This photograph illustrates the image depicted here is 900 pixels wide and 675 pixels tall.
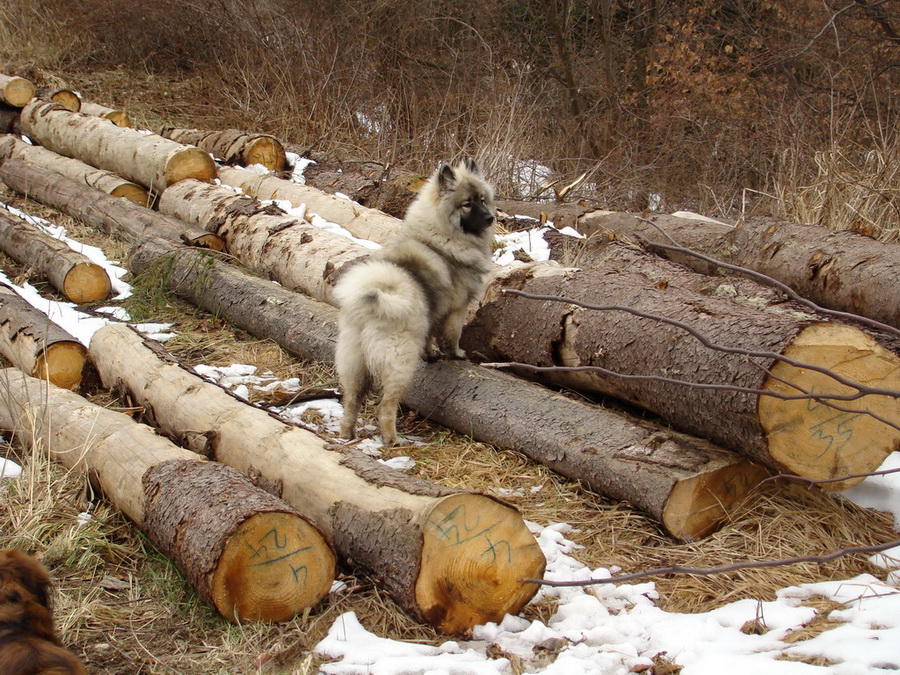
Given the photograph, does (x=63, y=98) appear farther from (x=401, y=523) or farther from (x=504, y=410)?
(x=401, y=523)

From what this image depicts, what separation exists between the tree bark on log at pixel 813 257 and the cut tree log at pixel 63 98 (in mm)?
8530

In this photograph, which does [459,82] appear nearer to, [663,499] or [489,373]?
[489,373]

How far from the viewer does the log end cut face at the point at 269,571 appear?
282 centimetres

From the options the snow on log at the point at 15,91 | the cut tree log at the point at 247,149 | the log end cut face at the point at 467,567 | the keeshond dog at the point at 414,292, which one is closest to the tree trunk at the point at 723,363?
the keeshond dog at the point at 414,292

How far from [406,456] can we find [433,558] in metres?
1.58

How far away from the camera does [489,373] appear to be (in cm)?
480

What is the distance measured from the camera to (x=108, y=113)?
1035cm

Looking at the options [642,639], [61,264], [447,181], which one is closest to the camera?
[642,639]

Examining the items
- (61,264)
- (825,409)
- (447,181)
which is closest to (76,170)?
(61,264)

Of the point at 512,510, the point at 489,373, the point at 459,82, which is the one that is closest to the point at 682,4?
the point at 459,82

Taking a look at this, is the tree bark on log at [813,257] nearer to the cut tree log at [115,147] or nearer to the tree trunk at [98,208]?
the tree trunk at [98,208]

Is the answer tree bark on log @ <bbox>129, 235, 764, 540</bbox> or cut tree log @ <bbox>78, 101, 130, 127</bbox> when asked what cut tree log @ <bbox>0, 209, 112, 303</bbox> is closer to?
tree bark on log @ <bbox>129, 235, 764, 540</bbox>

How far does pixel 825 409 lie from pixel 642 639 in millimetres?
1342

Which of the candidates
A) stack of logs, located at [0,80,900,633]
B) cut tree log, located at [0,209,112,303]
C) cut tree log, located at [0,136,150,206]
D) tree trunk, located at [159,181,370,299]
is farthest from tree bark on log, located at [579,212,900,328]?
cut tree log, located at [0,136,150,206]
